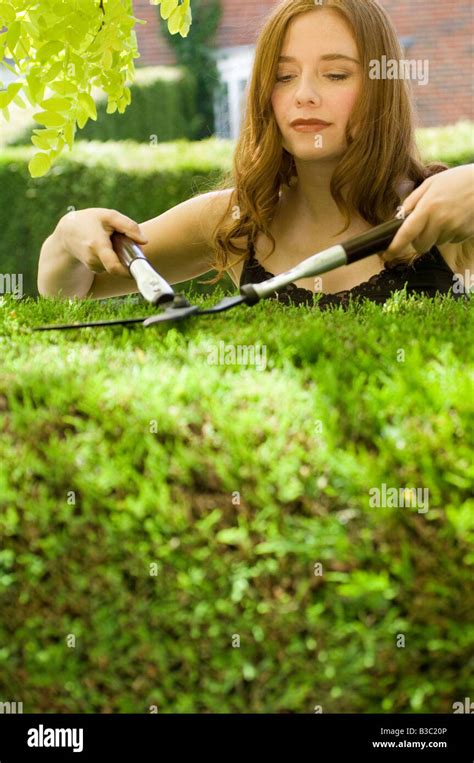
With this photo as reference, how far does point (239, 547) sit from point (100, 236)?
1.26m

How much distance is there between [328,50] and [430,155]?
267 inches

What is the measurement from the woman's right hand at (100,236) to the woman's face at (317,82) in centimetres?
59

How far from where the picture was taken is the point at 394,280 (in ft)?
9.42

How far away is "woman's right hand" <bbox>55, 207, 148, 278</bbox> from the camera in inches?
92.0

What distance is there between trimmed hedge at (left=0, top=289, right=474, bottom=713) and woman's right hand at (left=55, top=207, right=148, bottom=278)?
89 cm

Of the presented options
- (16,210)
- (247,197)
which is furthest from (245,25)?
(247,197)

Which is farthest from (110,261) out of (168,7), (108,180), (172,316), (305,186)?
(108,180)

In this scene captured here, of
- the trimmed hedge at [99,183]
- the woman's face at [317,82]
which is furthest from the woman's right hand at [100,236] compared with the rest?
the trimmed hedge at [99,183]

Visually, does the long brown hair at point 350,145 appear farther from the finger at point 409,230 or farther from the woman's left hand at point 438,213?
the finger at point 409,230

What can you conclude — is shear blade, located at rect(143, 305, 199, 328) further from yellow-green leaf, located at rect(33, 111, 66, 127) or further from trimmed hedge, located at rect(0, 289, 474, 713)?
yellow-green leaf, located at rect(33, 111, 66, 127)

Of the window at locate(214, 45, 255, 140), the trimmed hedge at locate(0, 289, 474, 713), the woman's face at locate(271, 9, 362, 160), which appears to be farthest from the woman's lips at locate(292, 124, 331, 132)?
the window at locate(214, 45, 255, 140)

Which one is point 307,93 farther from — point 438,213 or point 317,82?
point 438,213

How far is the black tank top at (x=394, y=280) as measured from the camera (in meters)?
2.80

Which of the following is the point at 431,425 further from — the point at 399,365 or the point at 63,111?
the point at 63,111
